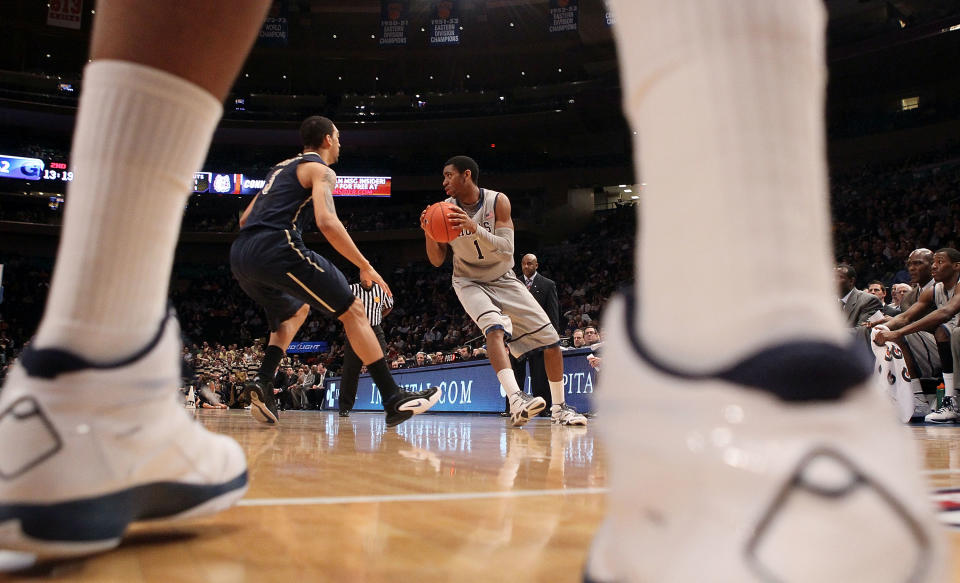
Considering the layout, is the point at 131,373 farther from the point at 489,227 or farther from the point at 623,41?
the point at 489,227

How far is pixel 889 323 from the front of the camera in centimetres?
401

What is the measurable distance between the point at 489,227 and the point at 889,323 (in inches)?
94.5

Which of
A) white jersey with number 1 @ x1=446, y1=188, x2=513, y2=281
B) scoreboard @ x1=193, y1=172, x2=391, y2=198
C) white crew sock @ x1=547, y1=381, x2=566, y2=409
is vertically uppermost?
scoreboard @ x1=193, y1=172, x2=391, y2=198

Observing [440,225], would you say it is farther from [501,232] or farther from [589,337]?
[589,337]

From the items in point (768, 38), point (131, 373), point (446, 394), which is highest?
point (768, 38)

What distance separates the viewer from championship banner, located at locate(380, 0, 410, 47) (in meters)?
15.3

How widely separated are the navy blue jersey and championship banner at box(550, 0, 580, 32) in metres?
12.2

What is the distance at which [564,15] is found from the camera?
46.4 feet

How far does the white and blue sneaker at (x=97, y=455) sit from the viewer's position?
1.29ft

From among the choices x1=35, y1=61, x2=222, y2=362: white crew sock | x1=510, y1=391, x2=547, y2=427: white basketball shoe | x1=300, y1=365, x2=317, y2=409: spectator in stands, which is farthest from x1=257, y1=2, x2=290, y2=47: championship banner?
x1=35, y1=61, x2=222, y2=362: white crew sock

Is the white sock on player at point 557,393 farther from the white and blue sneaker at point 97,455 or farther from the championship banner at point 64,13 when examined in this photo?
the championship banner at point 64,13

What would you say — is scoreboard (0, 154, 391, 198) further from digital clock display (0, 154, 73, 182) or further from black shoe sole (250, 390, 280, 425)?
black shoe sole (250, 390, 280, 425)

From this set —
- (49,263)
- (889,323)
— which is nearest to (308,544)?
(889,323)

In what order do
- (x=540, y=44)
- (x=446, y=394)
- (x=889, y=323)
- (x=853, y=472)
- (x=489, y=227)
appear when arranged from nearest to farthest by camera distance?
(x=853, y=472), (x=489, y=227), (x=889, y=323), (x=446, y=394), (x=540, y=44)
